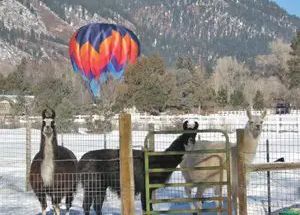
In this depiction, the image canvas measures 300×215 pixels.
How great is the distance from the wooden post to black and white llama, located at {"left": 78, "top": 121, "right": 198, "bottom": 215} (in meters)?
2.40

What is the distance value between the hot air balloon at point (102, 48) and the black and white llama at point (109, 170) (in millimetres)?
17702

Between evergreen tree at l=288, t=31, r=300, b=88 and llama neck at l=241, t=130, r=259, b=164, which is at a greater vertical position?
evergreen tree at l=288, t=31, r=300, b=88

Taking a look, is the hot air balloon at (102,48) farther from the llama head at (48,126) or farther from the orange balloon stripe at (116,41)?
the llama head at (48,126)

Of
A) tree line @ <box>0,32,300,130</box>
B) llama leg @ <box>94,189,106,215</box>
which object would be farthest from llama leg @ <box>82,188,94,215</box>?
tree line @ <box>0,32,300,130</box>

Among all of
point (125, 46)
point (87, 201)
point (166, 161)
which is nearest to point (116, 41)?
point (125, 46)

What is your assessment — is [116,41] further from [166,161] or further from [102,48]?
[166,161]

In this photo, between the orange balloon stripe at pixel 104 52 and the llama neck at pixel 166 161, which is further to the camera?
the orange balloon stripe at pixel 104 52

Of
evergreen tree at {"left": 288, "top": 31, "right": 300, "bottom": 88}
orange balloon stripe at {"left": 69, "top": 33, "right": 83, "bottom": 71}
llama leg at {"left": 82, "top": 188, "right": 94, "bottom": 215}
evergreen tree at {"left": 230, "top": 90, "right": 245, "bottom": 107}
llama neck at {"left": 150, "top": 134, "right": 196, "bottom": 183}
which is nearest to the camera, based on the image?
llama neck at {"left": 150, "top": 134, "right": 196, "bottom": 183}

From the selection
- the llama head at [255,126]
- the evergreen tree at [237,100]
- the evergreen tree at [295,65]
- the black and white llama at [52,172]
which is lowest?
the black and white llama at [52,172]

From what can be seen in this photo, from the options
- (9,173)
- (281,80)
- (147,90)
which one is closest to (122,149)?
(9,173)

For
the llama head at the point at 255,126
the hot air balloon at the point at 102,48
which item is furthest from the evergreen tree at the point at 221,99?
the llama head at the point at 255,126

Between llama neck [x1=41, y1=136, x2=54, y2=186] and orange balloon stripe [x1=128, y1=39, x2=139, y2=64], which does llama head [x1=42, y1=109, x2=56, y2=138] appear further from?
orange balloon stripe [x1=128, y1=39, x2=139, y2=64]

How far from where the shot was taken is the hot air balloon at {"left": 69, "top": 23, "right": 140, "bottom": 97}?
2688 cm

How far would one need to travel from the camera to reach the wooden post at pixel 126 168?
254 inches
